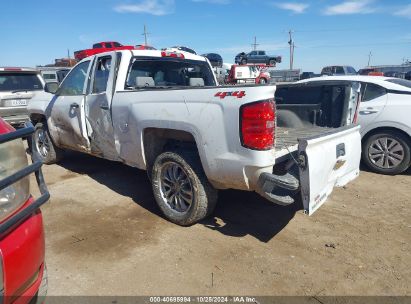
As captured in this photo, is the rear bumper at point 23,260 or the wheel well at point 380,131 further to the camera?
the wheel well at point 380,131

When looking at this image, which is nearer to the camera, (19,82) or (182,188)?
(182,188)

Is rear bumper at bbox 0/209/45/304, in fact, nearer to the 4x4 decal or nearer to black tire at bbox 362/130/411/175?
→ the 4x4 decal

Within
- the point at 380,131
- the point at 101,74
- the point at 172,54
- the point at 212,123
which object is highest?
the point at 172,54

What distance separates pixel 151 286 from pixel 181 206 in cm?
116

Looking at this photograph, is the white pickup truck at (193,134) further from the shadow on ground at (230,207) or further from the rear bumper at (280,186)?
the shadow on ground at (230,207)

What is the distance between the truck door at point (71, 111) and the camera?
493 cm

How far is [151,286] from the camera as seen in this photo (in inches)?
109

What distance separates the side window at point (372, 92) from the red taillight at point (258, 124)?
11.9ft

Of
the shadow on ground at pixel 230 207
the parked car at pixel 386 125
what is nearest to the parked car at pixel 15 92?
the shadow on ground at pixel 230 207

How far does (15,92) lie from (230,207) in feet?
23.1

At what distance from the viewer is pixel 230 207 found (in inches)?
171

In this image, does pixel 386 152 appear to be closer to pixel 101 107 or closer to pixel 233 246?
pixel 233 246

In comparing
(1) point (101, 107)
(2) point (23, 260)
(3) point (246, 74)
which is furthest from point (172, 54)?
(3) point (246, 74)

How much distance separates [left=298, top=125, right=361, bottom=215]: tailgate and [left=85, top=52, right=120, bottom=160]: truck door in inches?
98.4
